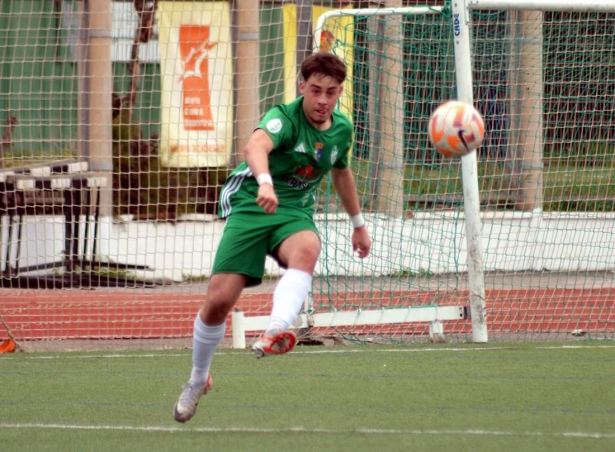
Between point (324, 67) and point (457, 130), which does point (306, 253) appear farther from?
point (457, 130)

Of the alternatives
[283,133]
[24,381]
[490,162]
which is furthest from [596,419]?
[490,162]

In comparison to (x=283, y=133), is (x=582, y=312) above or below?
below

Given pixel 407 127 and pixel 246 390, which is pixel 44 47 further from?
pixel 246 390

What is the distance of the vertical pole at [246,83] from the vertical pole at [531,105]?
2486 mm

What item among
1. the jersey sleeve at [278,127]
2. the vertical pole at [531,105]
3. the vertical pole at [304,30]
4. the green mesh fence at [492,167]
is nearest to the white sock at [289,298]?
the jersey sleeve at [278,127]

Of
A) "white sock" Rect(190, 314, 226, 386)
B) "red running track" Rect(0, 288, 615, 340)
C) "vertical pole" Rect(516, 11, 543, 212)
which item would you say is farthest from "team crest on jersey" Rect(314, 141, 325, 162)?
"vertical pole" Rect(516, 11, 543, 212)

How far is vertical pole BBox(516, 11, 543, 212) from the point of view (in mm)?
9008

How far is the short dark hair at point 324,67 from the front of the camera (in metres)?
4.96

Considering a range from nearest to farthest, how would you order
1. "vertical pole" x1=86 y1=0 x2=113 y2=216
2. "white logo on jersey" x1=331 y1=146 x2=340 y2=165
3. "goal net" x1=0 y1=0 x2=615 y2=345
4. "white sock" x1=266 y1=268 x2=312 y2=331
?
"white sock" x1=266 y1=268 x2=312 y2=331, "white logo on jersey" x1=331 y1=146 x2=340 y2=165, "goal net" x1=0 y1=0 x2=615 y2=345, "vertical pole" x1=86 y1=0 x2=113 y2=216

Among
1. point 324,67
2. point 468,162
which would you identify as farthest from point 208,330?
point 468,162

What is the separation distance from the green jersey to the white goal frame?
9.80ft

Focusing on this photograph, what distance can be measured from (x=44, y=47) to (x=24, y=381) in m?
5.15

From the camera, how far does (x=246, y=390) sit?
629 centimetres

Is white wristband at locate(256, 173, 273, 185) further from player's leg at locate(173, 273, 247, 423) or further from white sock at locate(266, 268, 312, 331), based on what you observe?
player's leg at locate(173, 273, 247, 423)
